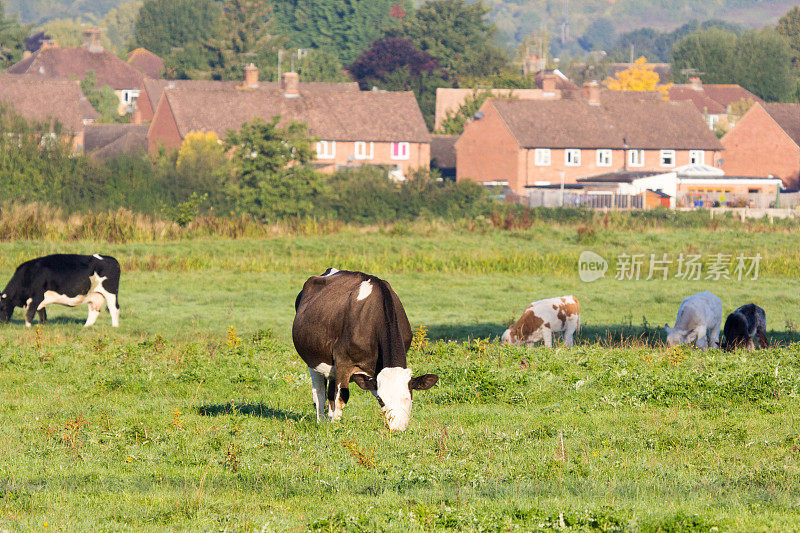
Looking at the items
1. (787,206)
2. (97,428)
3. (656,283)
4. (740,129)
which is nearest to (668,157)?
(740,129)

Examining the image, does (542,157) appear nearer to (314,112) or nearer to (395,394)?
(314,112)

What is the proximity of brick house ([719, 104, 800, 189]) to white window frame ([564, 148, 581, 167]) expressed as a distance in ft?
51.5

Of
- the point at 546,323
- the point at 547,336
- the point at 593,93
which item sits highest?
the point at 593,93

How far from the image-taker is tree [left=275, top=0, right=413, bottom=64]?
563ft

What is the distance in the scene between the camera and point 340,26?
173000 mm

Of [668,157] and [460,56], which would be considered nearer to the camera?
[668,157]

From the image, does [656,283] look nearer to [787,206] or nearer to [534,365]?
[534,365]

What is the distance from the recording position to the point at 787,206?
77.2m

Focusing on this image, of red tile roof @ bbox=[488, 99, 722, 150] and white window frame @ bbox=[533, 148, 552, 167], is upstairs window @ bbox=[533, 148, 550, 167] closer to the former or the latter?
white window frame @ bbox=[533, 148, 552, 167]

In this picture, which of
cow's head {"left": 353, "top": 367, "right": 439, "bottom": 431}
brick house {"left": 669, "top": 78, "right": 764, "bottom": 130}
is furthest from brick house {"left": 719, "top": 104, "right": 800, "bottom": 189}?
cow's head {"left": 353, "top": 367, "right": 439, "bottom": 431}

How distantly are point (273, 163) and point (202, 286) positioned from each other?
2163cm

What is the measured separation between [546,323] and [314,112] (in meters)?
72.6

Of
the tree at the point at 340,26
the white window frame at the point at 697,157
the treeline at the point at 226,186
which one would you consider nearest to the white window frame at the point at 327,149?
the white window frame at the point at 697,157

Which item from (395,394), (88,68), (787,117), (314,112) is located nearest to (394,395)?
(395,394)
